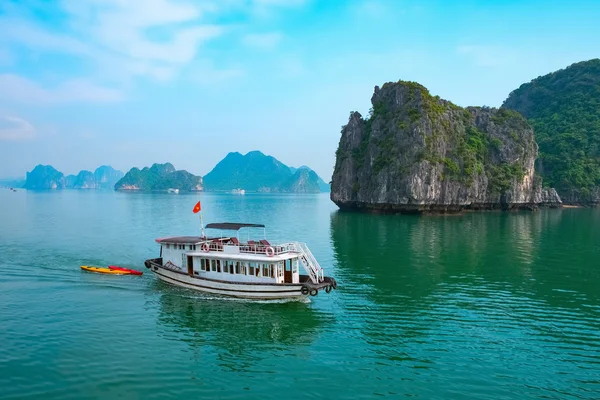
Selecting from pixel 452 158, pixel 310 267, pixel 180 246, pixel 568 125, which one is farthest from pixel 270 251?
pixel 568 125

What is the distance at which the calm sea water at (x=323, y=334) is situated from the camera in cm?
1539

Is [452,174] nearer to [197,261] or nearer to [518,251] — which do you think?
[518,251]

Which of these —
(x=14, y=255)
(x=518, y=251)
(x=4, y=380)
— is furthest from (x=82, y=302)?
(x=518, y=251)

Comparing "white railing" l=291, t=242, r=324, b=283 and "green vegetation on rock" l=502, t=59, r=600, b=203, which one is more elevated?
"green vegetation on rock" l=502, t=59, r=600, b=203

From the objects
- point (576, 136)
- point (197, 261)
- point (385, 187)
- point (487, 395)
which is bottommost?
point (487, 395)

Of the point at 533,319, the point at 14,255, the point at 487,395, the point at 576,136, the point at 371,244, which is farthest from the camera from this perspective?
the point at 576,136

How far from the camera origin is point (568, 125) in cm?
13050

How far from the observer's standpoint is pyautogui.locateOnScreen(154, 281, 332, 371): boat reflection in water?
1847cm

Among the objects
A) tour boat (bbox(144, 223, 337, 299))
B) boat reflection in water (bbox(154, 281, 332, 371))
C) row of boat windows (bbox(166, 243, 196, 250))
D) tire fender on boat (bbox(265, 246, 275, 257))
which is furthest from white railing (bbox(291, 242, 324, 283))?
row of boat windows (bbox(166, 243, 196, 250))

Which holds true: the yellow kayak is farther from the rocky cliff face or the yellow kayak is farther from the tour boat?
the rocky cliff face

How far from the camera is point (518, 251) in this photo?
42.9 metres

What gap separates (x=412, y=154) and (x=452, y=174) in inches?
387

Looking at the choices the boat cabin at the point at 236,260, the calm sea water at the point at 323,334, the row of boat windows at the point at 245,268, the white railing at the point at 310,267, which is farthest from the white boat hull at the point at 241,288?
the white railing at the point at 310,267

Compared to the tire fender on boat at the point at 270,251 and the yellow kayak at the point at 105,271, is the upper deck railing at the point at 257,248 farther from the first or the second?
the yellow kayak at the point at 105,271
